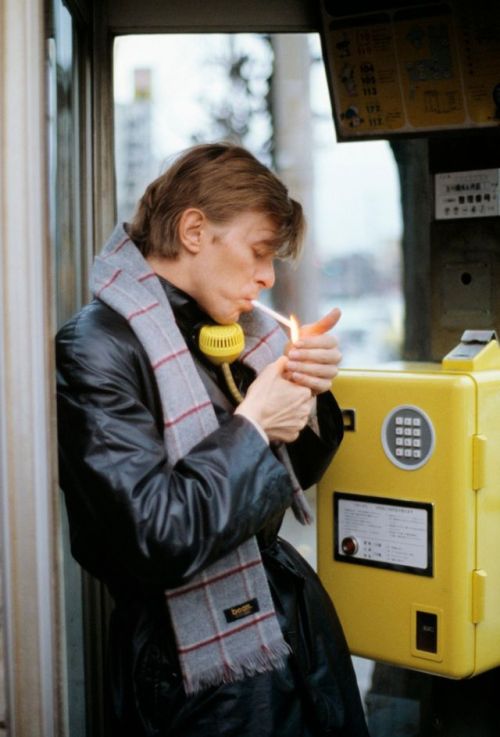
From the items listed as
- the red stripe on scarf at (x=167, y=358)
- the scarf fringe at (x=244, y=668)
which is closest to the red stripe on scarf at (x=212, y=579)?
the scarf fringe at (x=244, y=668)

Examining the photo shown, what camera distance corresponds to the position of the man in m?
1.63

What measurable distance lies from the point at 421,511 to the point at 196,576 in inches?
24.1

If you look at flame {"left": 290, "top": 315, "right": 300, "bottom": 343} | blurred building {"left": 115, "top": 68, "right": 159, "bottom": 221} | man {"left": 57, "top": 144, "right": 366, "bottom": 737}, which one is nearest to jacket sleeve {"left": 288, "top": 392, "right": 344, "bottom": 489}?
man {"left": 57, "top": 144, "right": 366, "bottom": 737}

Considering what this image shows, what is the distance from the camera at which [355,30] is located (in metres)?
2.71

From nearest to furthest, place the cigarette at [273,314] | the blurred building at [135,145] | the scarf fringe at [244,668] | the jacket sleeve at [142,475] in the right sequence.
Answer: the jacket sleeve at [142,475], the scarf fringe at [244,668], the cigarette at [273,314], the blurred building at [135,145]

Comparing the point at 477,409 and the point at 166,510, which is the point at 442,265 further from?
the point at 166,510

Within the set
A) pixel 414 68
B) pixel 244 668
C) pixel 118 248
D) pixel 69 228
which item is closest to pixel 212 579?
pixel 244 668

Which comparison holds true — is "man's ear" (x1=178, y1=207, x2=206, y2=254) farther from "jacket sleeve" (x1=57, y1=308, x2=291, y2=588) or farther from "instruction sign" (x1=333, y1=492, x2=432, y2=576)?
"instruction sign" (x1=333, y1=492, x2=432, y2=576)

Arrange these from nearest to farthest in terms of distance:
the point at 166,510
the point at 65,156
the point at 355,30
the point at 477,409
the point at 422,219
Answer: the point at 166,510 → the point at 477,409 → the point at 65,156 → the point at 355,30 → the point at 422,219

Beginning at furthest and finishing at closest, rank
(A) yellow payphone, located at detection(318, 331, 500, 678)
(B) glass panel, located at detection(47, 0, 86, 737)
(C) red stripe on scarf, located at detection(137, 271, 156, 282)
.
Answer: (B) glass panel, located at detection(47, 0, 86, 737), (A) yellow payphone, located at detection(318, 331, 500, 678), (C) red stripe on scarf, located at detection(137, 271, 156, 282)

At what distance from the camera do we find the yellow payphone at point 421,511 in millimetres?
2095

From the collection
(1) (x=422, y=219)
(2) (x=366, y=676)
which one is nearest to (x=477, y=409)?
(1) (x=422, y=219)

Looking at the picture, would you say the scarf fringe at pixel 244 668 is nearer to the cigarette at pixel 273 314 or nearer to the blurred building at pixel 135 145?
the cigarette at pixel 273 314

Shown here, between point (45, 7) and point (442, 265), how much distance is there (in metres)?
1.50
